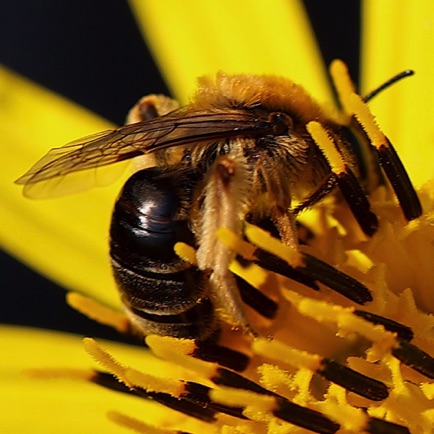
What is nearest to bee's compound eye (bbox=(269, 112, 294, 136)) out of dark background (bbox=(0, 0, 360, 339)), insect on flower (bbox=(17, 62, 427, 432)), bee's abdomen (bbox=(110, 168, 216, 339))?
insect on flower (bbox=(17, 62, 427, 432))

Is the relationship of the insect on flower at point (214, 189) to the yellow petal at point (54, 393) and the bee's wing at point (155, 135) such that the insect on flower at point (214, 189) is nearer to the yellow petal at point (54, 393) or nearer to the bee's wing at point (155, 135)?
the bee's wing at point (155, 135)

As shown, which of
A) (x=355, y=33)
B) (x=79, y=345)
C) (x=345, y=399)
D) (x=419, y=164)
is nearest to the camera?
(x=345, y=399)

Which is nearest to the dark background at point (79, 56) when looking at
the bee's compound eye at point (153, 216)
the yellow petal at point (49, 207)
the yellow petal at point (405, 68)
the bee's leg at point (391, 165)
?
the yellow petal at point (49, 207)

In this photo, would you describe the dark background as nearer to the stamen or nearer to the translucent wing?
the stamen

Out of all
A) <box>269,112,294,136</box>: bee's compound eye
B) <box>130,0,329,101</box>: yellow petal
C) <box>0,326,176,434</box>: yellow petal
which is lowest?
<box>0,326,176,434</box>: yellow petal

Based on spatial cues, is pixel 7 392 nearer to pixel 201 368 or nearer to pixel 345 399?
pixel 201 368

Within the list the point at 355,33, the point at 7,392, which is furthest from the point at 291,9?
the point at 7,392

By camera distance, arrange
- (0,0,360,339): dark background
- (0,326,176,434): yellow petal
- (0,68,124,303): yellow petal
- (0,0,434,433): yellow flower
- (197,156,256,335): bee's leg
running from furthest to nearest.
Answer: (0,0,360,339): dark background, (0,68,124,303): yellow petal, (0,326,176,434): yellow petal, (0,0,434,433): yellow flower, (197,156,256,335): bee's leg
